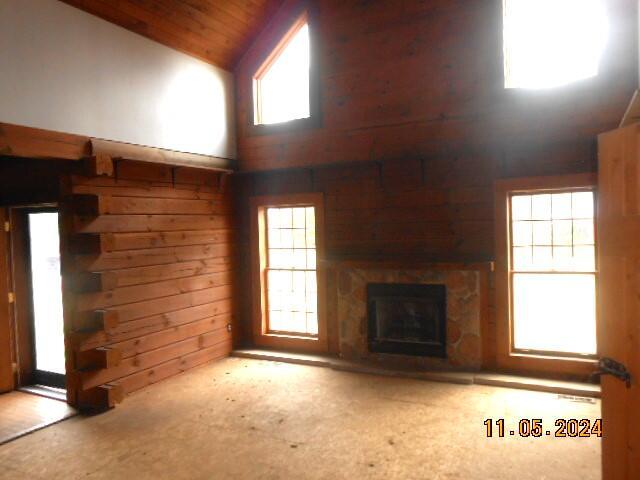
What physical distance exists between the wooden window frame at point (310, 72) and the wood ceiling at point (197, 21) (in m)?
0.27

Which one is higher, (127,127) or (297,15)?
(297,15)

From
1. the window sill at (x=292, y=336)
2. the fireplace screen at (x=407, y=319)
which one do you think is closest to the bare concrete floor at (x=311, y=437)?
the fireplace screen at (x=407, y=319)

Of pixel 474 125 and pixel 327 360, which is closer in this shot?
pixel 474 125

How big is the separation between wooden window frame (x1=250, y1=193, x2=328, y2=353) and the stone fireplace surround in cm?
25

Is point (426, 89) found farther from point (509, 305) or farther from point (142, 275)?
point (142, 275)

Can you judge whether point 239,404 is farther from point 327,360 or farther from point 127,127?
point 127,127

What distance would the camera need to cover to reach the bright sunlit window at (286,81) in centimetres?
561

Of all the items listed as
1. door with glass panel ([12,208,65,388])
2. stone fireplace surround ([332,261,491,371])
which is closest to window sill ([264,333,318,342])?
stone fireplace surround ([332,261,491,371])

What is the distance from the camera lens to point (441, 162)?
4.85 metres

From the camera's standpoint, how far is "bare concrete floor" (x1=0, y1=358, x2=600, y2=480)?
301 cm

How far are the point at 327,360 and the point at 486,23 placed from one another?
12.9 feet

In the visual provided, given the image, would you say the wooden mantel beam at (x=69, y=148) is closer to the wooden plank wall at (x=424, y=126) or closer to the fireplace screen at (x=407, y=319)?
the wooden plank wall at (x=424, y=126)

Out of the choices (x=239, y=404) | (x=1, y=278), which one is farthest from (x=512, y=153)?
(x=1, y=278)
